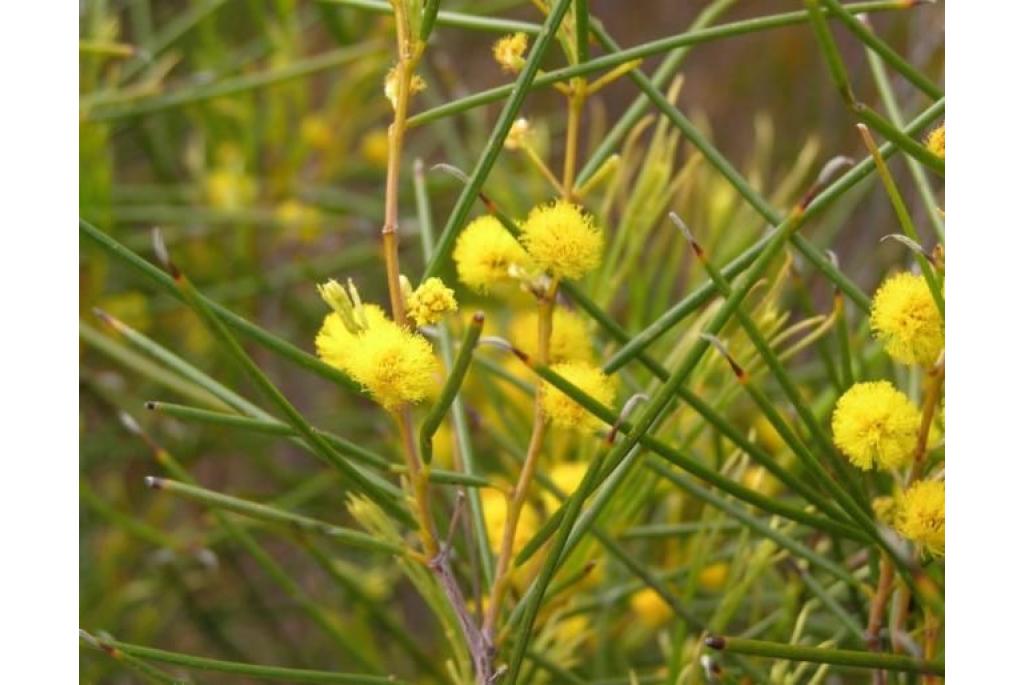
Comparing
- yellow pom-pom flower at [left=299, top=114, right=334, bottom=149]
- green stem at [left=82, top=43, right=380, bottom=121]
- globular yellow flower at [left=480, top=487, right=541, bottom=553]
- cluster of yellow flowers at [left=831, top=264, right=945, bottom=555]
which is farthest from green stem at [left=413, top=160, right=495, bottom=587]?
yellow pom-pom flower at [left=299, top=114, right=334, bottom=149]

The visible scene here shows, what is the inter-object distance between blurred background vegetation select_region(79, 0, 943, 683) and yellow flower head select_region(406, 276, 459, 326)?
18 cm

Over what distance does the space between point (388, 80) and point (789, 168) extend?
1.03m

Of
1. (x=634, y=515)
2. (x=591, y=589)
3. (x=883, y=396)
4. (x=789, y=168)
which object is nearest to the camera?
(x=883, y=396)

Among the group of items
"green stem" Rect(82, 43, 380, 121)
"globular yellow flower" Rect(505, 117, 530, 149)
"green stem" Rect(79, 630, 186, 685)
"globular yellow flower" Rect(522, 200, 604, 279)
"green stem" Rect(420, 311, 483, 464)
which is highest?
"green stem" Rect(82, 43, 380, 121)

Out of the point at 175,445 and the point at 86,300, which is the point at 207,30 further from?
the point at 175,445

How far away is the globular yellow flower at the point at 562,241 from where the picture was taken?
1.31 ft

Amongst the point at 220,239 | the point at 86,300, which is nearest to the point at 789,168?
the point at 220,239

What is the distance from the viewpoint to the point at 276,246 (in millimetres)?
1117

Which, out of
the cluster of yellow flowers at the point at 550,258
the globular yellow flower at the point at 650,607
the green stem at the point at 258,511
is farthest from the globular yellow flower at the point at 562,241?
the globular yellow flower at the point at 650,607

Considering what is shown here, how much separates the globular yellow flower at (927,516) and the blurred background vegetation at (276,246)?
0.12m

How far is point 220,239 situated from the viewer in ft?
3.49

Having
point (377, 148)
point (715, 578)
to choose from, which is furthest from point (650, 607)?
point (377, 148)

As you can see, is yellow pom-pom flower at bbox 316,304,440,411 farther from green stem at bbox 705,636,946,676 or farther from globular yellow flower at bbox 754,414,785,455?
globular yellow flower at bbox 754,414,785,455

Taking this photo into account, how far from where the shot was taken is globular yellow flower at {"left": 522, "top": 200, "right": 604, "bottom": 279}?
400 mm
